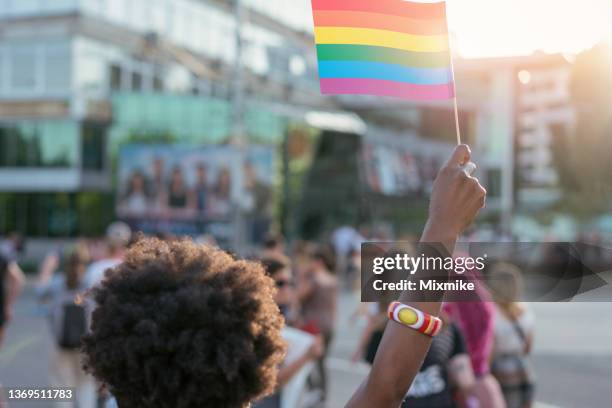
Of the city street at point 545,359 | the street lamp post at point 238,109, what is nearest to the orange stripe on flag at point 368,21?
the city street at point 545,359

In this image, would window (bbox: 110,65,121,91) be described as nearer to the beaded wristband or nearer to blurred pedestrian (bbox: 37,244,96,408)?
blurred pedestrian (bbox: 37,244,96,408)

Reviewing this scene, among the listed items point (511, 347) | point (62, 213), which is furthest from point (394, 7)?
point (62, 213)

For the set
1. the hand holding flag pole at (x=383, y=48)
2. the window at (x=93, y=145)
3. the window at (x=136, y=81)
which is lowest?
the hand holding flag pole at (x=383, y=48)

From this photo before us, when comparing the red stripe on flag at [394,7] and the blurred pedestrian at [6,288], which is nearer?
the red stripe on flag at [394,7]

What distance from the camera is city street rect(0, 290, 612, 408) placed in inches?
380

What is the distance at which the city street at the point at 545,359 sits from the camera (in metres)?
9.64

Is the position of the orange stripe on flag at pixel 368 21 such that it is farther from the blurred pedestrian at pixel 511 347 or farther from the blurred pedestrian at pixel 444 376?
the blurred pedestrian at pixel 511 347

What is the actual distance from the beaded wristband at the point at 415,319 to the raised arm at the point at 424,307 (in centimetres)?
1

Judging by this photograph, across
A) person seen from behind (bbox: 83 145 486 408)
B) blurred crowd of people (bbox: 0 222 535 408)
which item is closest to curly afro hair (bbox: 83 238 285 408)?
person seen from behind (bbox: 83 145 486 408)

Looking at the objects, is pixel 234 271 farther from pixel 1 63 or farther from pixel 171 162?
pixel 1 63

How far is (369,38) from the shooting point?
278 centimetres

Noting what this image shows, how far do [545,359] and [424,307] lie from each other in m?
10.8

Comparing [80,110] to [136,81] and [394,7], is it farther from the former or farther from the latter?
[394,7]

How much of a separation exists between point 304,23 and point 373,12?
3580 cm
